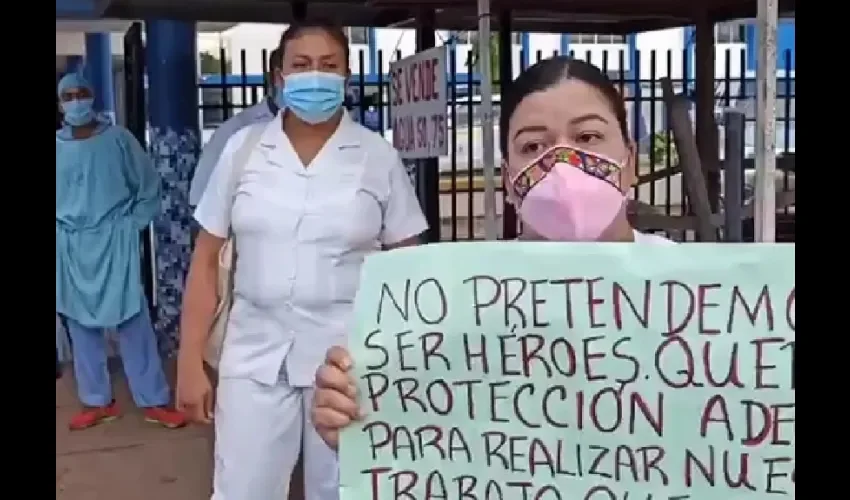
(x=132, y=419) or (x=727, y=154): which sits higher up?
(x=727, y=154)

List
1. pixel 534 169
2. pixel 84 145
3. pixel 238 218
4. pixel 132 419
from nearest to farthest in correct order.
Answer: pixel 534 169 < pixel 238 218 < pixel 84 145 < pixel 132 419

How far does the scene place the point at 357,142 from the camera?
333 centimetres

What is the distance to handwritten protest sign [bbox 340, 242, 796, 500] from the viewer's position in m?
1.93

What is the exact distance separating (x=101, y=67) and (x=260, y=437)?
8237mm

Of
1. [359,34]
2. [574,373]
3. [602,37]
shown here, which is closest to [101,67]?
[359,34]

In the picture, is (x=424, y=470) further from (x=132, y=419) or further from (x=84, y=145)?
(x=132, y=419)

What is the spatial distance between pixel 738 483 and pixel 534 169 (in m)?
0.64

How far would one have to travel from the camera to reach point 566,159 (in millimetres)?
2102

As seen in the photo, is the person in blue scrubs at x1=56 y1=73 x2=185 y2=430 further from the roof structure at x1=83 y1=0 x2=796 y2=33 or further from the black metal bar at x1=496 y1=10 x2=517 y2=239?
the black metal bar at x1=496 y1=10 x2=517 y2=239

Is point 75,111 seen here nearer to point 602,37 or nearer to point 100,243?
point 100,243

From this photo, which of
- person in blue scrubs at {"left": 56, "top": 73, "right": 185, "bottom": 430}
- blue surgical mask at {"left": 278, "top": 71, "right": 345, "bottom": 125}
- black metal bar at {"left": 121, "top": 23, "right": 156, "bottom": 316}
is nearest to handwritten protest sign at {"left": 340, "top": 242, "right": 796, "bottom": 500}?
blue surgical mask at {"left": 278, "top": 71, "right": 345, "bottom": 125}

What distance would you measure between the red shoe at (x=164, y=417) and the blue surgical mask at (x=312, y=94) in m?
3.17

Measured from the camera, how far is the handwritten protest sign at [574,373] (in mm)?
1926
